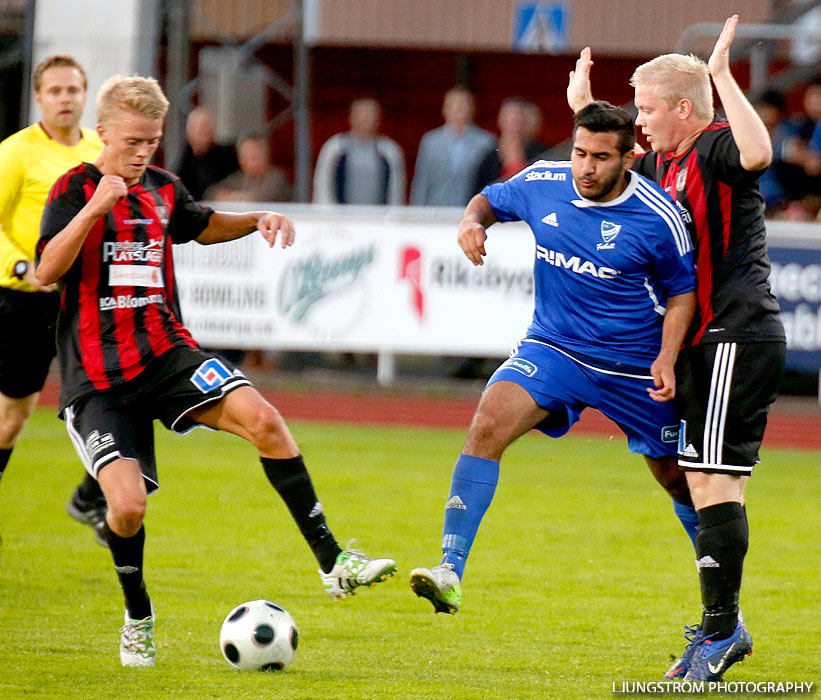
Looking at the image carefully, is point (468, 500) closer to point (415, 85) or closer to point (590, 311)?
point (590, 311)

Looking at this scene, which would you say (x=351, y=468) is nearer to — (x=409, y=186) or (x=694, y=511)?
(x=694, y=511)

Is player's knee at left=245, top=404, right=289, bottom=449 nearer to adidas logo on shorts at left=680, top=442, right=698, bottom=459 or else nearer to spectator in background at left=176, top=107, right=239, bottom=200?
adidas logo on shorts at left=680, top=442, right=698, bottom=459

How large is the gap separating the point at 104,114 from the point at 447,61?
14127mm

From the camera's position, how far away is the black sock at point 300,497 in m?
5.23

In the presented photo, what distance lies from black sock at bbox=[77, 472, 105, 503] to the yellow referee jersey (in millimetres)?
1133

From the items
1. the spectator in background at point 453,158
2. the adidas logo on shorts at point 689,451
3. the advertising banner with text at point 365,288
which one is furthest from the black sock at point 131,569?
the spectator in background at point 453,158

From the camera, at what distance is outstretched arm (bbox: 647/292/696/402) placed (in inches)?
192

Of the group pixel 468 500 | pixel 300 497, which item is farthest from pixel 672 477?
pixel 300 497

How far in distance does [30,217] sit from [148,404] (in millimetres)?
1719

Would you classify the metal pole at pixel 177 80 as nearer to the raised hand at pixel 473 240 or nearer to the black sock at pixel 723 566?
the raised hand at pixel 473 240

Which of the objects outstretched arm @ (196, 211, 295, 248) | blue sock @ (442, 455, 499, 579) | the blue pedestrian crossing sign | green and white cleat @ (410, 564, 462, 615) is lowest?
green and white cleat @ (410, 564, 462, 615)

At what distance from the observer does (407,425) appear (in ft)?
40.2

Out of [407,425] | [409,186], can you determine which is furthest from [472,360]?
[409,186]

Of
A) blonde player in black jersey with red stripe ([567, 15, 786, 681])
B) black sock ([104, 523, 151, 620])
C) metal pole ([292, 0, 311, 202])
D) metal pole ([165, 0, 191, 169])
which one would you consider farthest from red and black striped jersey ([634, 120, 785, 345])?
metal pole ([165, 0, 191, 169])
